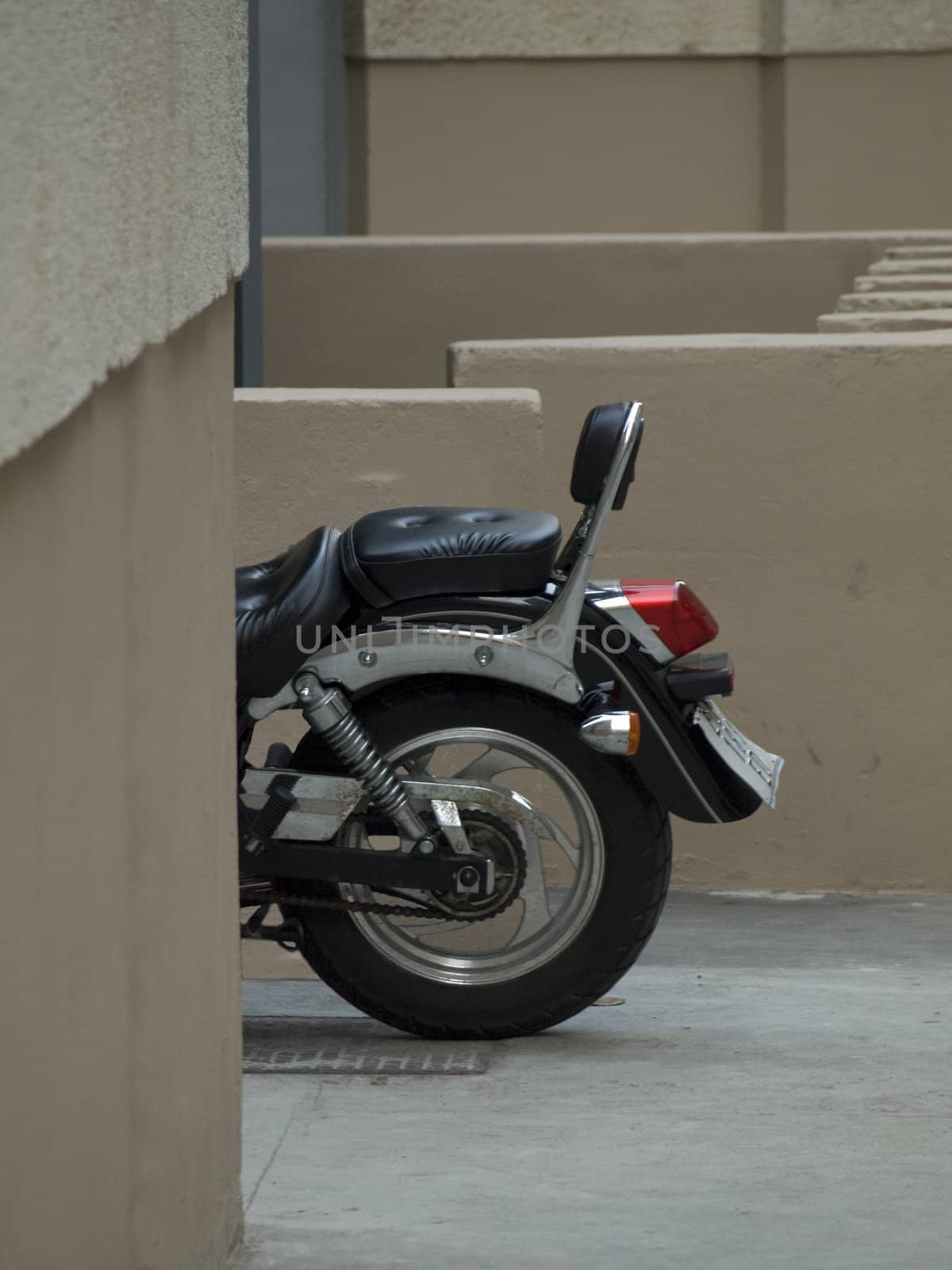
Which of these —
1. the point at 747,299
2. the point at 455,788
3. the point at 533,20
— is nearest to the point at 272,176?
the point at 533,20

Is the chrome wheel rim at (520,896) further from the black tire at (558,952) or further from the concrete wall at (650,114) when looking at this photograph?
the concrete wall at (650,114)

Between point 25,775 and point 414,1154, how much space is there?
167 cm

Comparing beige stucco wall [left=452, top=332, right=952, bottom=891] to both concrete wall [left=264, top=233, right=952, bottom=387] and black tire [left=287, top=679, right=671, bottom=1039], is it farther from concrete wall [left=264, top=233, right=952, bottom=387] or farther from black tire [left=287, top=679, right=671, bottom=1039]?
concrete wall [left=264, top=233, right=952, bottom=387]

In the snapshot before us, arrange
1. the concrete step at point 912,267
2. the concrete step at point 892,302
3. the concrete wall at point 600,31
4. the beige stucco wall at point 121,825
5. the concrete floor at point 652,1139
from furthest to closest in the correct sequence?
1. the concrete wall at point 600,31
2. the concrete step at point 912,267
3. the concrete step at point 892,302
4. the concrete floor at point 652,1139
5. the beige stucco wall at point 121,825

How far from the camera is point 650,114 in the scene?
11.8m

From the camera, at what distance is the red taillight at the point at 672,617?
4082 millimetres

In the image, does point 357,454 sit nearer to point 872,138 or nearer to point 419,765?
point 419,765

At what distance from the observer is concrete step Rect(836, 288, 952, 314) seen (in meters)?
6.72

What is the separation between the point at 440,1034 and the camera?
13.5 feet

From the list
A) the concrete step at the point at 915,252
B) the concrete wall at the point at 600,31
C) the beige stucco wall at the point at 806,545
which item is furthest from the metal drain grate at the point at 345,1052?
the concrete wall at the point at 600,31

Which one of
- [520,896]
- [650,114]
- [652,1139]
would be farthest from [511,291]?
[652,1139]

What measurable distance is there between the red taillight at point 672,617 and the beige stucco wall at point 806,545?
1.43 m

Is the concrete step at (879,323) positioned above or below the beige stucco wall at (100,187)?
above

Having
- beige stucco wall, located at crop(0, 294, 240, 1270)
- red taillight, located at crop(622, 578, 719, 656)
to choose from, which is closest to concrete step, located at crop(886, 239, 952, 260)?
red taillight, located at crop(622, 578, 719, 656)
